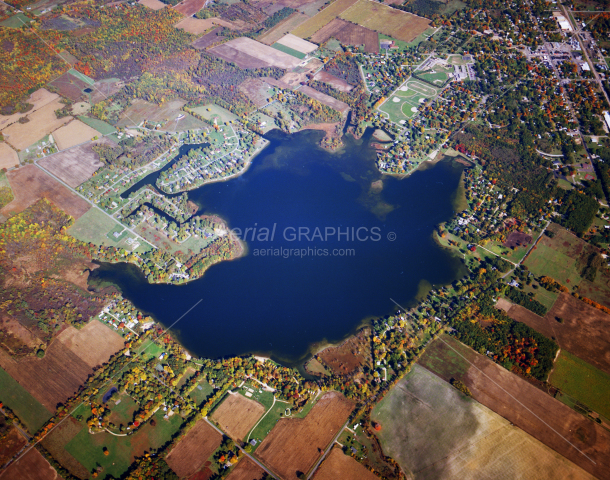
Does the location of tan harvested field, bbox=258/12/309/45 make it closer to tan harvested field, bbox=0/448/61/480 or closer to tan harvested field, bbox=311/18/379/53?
tan harvested field, bbox=311/18/379/53

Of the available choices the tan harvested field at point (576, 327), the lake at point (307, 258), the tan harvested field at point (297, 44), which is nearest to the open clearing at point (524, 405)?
the tan harvested field at point (576, 327)

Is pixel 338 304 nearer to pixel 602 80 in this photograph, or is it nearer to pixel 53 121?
pixel 53 121

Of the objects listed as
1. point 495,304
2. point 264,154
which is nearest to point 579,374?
point 495,304

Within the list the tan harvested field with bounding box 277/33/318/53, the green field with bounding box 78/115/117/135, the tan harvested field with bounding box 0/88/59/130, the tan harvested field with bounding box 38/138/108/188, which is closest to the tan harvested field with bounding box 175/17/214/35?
the tan harvested field with bounding box 277/33/318/53

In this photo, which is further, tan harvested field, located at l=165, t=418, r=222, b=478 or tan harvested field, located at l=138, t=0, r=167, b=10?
tan harvested field, located at l=138, t=0, r=167, b=10

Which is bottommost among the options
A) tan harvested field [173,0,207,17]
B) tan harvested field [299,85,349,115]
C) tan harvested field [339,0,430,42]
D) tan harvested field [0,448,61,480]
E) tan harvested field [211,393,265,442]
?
tan harvested field [0,448,61,480]

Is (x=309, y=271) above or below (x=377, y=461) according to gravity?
above

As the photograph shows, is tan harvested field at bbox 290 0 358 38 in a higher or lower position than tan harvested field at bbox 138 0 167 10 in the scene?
higher
